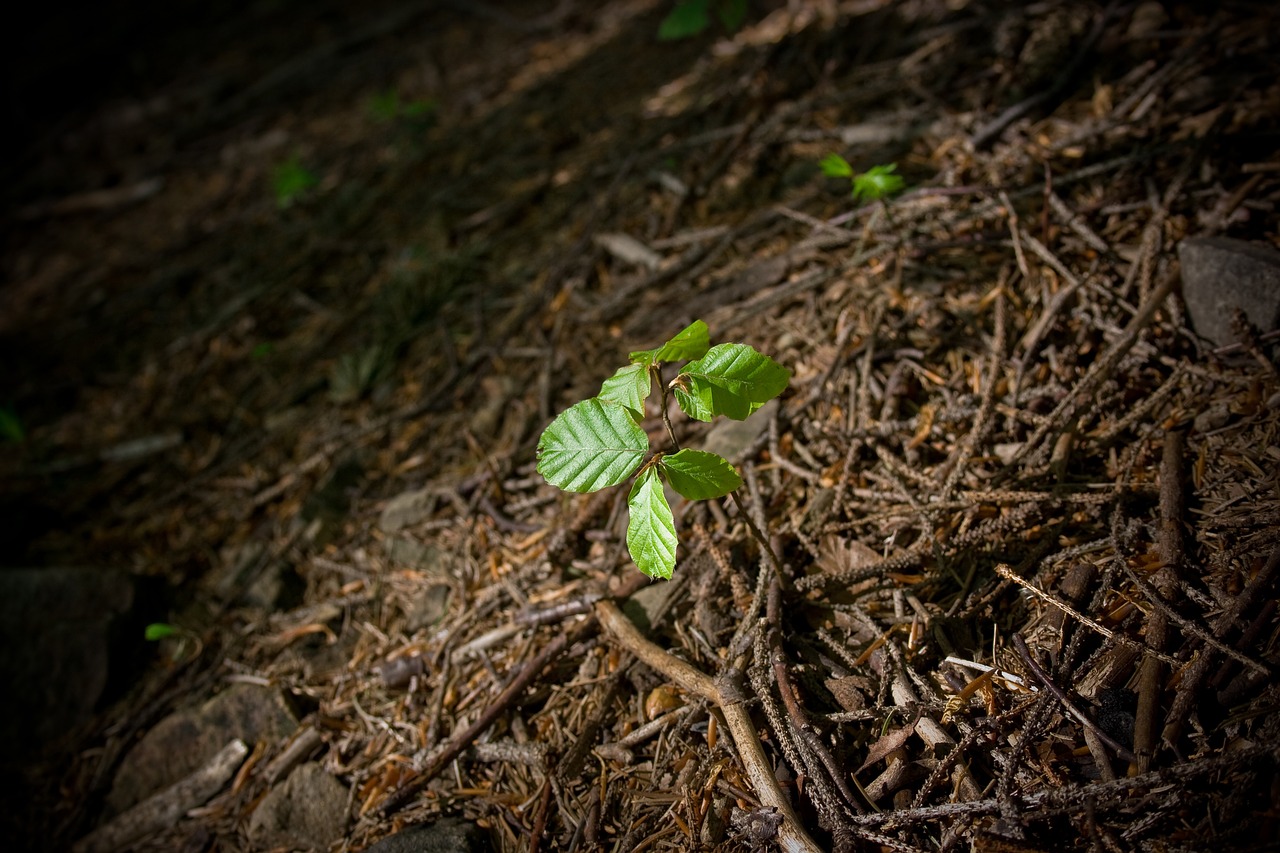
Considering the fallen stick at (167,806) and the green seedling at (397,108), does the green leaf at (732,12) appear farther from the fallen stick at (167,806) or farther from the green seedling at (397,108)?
the fallen stick at (167,806)

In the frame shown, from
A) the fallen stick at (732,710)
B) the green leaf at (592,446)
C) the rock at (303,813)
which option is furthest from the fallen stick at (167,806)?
the green leaf at (592,446)

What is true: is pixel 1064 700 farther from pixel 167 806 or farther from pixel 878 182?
pixel 167 806

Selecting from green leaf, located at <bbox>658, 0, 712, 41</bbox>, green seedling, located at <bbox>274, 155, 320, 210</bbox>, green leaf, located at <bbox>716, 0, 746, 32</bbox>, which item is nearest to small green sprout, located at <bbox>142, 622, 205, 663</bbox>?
green seedling, located at <bbox>274, 155, 320, 210</bbox>

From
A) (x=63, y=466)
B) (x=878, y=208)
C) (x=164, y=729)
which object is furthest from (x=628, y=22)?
(x=164, y=729)

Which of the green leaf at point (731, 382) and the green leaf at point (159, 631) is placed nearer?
the green leaf at point (731, 382)

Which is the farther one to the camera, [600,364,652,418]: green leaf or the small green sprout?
the small green sprout

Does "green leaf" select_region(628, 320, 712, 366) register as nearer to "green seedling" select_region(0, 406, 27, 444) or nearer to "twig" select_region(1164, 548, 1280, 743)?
"twig" select_region(1164, 548, 1280, 743)

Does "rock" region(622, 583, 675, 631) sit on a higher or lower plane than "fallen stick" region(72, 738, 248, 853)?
higher
